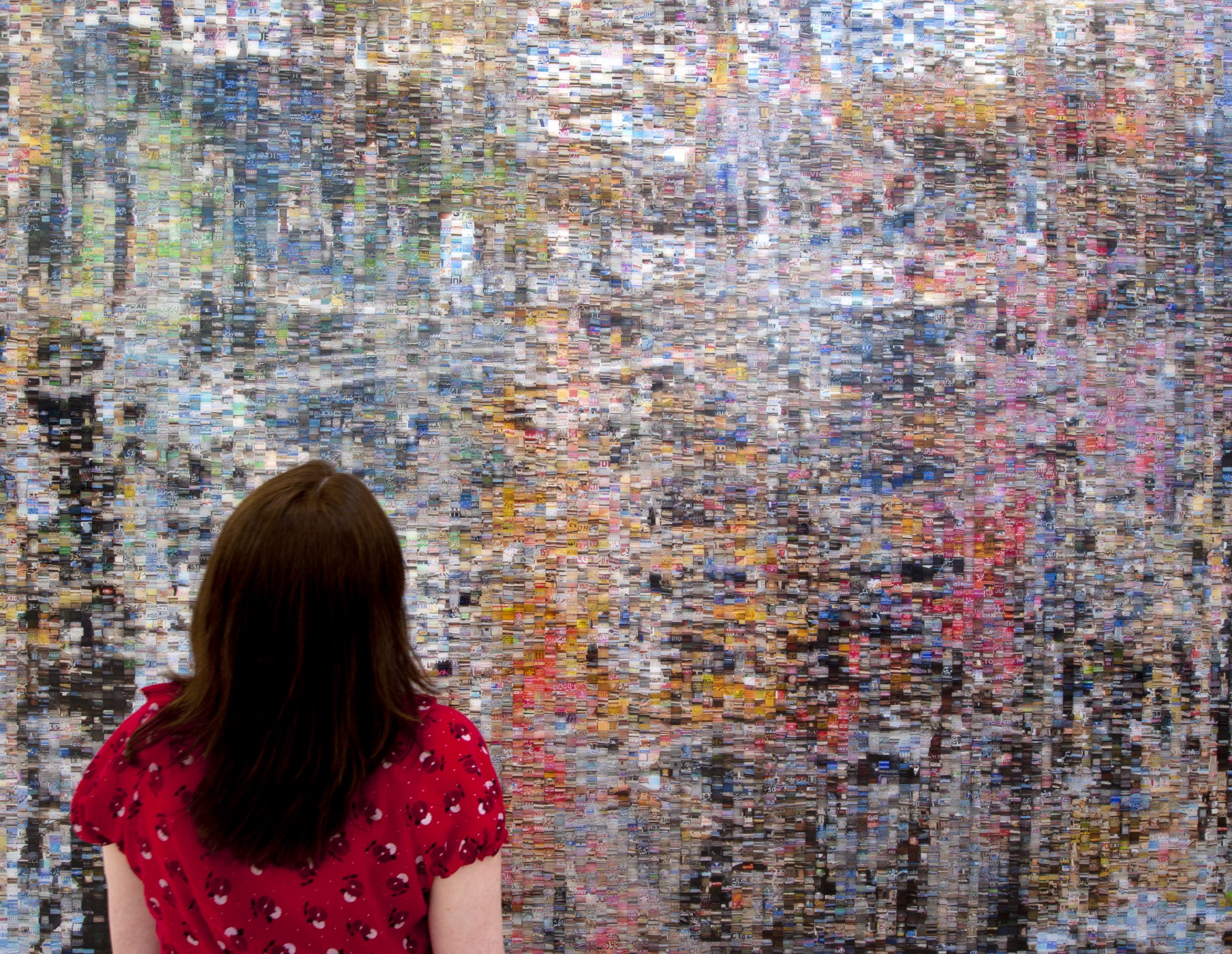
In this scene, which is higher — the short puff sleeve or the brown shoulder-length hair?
the brown shoulder-length hair

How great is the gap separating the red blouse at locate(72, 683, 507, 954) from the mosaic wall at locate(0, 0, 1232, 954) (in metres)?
0.63

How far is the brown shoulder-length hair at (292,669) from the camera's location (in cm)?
84

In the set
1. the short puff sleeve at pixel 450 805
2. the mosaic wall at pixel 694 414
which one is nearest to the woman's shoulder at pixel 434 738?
the short puff sleeve at pixel 450 805

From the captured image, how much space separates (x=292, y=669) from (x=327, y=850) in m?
0.20

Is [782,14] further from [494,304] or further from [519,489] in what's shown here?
[519,489]

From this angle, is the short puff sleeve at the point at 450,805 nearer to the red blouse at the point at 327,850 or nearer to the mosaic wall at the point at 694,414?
the red blouse at the point at 327,850

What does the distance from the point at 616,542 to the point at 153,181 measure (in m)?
1.13

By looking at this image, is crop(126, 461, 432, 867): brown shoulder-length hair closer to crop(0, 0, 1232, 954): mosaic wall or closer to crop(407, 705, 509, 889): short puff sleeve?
crop(407, 705, 509, 889): short puff sleeve

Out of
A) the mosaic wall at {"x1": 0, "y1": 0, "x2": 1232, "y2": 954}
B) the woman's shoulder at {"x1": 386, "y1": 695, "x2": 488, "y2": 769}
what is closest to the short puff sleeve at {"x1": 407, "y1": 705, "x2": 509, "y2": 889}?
the woman's shoulder at {"x1": 386, "y1": 695, "x2": 488, "y2": 769}

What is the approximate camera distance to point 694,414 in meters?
1.55

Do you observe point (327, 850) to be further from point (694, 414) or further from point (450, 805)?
point (694, 414)

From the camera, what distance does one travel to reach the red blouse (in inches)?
33.5

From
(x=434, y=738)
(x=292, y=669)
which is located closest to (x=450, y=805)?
(x=434, y=738)

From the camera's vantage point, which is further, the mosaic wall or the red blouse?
the mosaic wall
